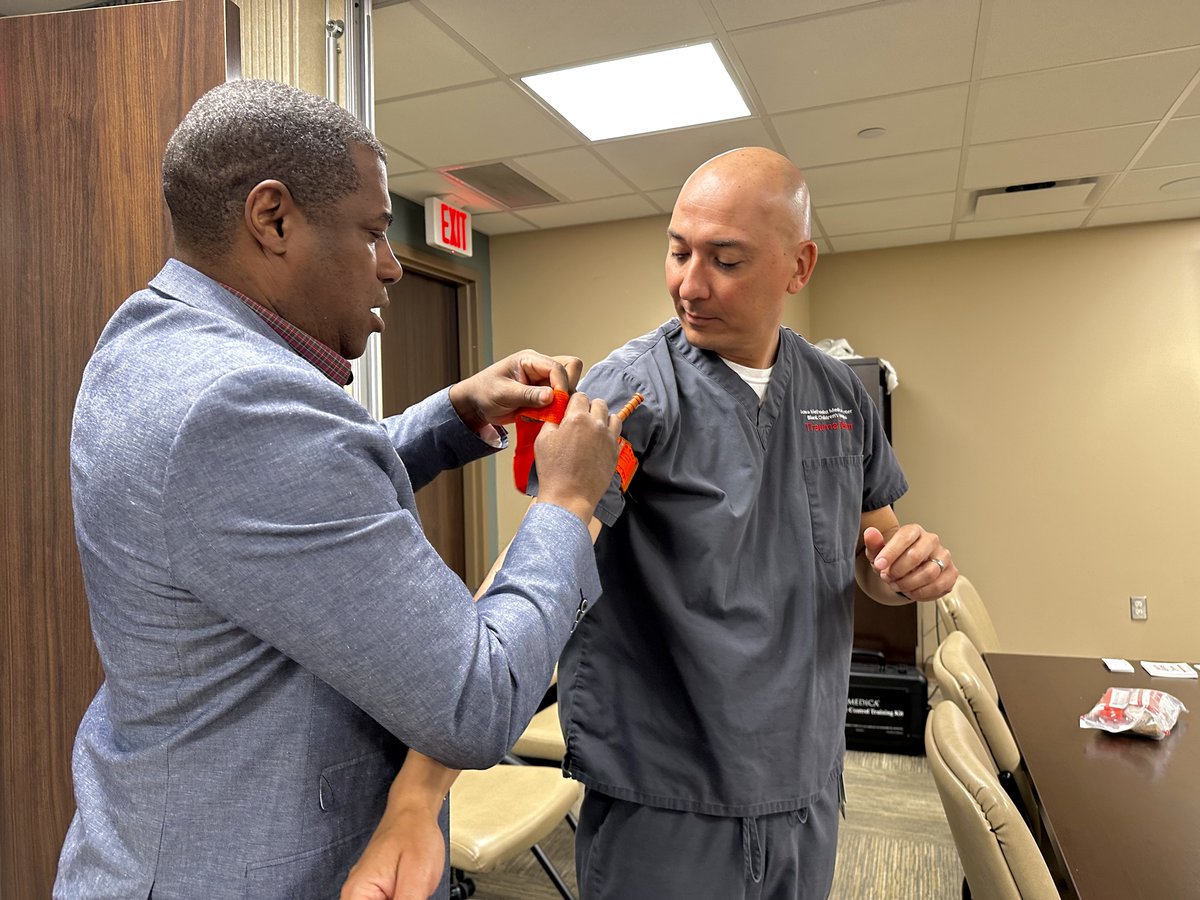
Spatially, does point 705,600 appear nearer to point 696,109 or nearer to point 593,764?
point 593,764

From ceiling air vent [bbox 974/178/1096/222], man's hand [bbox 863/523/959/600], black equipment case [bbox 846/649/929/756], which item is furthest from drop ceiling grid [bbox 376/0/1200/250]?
black equipment case [bbox 846/649/929/756]

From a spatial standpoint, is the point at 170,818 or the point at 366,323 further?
the point at 366,323

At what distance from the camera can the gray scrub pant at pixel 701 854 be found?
1.05m

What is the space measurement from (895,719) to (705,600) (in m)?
3.45

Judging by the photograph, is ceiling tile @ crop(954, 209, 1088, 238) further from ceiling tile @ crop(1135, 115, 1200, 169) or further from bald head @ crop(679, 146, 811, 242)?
bald head @ crop(679, 146, 811, 242)

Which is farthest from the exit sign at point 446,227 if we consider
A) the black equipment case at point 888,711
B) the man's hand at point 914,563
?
the man's hand at point 914,563

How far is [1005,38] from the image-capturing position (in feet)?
8.32

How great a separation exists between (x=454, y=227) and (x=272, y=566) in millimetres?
3925

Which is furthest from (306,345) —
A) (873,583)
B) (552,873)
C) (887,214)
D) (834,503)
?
(887,214)

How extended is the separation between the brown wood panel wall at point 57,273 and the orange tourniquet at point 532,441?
2.81ft

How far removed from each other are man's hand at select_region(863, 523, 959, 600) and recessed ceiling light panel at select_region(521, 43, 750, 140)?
1.97m

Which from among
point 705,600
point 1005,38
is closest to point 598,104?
point 1005,38

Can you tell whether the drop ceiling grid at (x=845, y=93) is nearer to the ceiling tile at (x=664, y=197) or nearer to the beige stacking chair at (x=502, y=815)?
the ceiling tile at (x=664, y=197)

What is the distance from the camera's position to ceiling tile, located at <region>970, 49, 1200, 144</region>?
277cm
